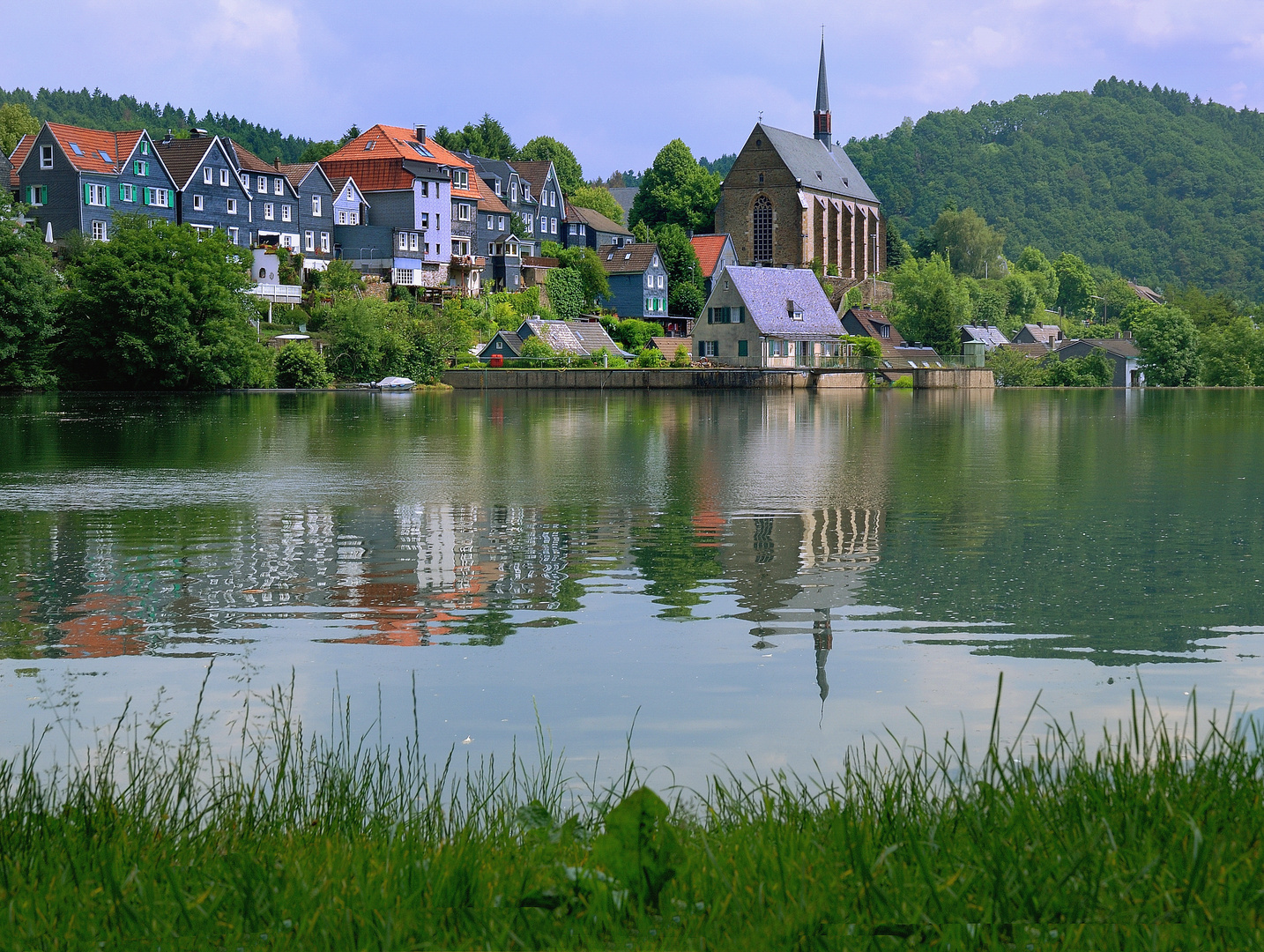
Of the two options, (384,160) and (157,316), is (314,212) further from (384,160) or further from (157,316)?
(157,316)

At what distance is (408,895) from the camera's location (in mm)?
4367

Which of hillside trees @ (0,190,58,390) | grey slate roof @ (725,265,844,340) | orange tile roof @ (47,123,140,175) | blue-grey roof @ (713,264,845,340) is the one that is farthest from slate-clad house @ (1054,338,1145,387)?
hillside trees @ (0,190,58,390)

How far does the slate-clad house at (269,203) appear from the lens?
10081cm

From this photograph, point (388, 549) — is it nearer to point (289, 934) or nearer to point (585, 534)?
point (585, 534)

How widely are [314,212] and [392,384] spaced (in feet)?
83.4

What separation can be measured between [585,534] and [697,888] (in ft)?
48.8

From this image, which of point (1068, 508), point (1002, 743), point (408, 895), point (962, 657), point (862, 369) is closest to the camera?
point (408, 895)

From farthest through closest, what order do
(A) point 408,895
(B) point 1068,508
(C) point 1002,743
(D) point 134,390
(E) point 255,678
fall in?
(D) point 134,390 < (B) point 1068,508 < (E) point 255,678 < (C) point 1002,743 < (A) point 408,895

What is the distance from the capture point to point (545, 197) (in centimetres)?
13012

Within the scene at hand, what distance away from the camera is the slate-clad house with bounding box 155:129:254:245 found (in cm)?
9594

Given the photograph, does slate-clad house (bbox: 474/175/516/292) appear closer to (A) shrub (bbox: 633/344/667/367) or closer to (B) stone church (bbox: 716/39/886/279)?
(A) shrub (bbox: 633/344/667/367)

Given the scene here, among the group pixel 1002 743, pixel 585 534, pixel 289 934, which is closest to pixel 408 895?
pixel 289 934

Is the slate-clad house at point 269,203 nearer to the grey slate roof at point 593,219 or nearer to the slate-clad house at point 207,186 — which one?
the slate-clad house at point 207,186

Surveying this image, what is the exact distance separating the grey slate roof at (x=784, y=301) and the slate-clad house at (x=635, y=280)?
14.7 meters
